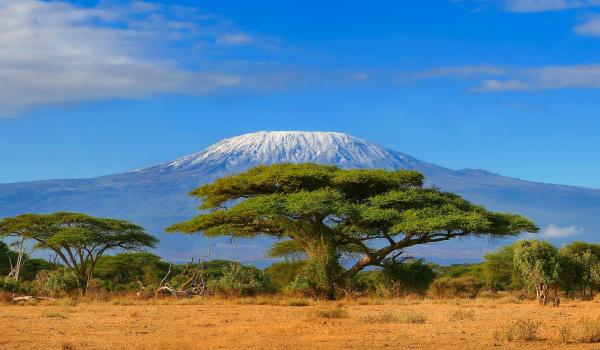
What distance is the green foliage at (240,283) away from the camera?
142ft

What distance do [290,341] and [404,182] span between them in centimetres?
2416

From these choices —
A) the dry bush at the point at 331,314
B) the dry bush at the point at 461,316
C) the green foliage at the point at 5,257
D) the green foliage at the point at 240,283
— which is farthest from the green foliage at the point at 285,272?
the green foliage at the point at 5,257

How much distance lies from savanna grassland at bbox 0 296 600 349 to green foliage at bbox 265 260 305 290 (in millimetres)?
10954

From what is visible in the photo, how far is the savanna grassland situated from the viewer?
2186cm

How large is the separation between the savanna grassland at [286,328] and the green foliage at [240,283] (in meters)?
6.02

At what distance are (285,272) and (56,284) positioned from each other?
11.9 metres

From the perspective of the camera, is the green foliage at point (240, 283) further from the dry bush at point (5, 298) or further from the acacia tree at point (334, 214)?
the dry bush at point (5, 298)

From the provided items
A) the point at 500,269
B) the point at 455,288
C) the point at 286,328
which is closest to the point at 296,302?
the point at 286,328

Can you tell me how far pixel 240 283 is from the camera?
43.7 meters

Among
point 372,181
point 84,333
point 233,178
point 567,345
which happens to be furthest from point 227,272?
point 567,345

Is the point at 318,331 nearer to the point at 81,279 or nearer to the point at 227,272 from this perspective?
the point at 227,272

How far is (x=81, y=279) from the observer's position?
170 feet

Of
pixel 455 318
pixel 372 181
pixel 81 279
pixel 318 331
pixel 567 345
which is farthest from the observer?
pixel 81 279

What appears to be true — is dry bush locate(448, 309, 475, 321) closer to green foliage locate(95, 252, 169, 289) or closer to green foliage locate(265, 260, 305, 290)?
green foliage locate(265, 260, 305, 290)
